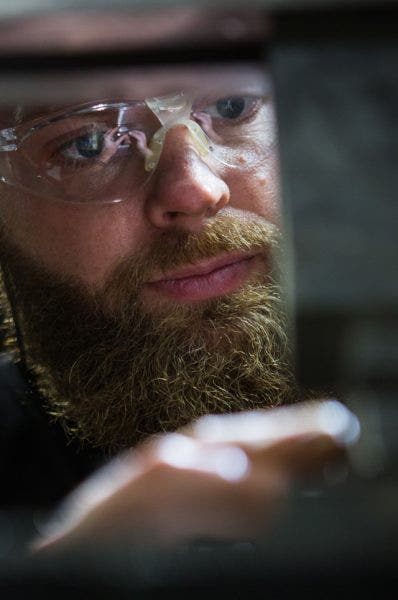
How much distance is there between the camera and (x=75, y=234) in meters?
1.86

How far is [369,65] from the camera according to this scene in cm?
72

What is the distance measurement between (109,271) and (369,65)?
1.18m

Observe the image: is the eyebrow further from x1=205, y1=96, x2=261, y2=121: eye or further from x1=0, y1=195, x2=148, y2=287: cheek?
x1=0, y1=195, x2=148, y2=287: cheek

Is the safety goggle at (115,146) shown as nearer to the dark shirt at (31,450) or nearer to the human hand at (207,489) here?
the dark shirt at (31,450)

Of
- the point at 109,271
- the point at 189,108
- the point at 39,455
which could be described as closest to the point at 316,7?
the point at 189,108

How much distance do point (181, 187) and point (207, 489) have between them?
0.97m

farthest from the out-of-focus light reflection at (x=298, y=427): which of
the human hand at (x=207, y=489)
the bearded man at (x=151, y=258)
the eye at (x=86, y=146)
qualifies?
the eye at (x=86, y=146)

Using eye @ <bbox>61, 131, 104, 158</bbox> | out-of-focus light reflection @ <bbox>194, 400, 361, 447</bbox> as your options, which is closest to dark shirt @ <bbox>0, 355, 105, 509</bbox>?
out-of-focus light reflection @ <bbox>194, 400, 361, 447</bbox>

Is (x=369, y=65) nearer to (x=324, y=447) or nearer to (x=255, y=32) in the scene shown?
(x=255, y=32)

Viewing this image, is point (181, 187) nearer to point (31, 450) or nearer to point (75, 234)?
point (75, 234)

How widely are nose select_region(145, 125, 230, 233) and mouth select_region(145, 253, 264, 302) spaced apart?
9cm

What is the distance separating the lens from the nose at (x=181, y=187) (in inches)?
66.5

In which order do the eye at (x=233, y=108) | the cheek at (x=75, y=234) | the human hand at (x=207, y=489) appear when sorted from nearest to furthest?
the human hand at (x=207, y=489)
the eye at (x=233, y=108)
the cheek at (x=75, y=234)

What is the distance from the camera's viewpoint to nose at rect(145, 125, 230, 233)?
169cm
